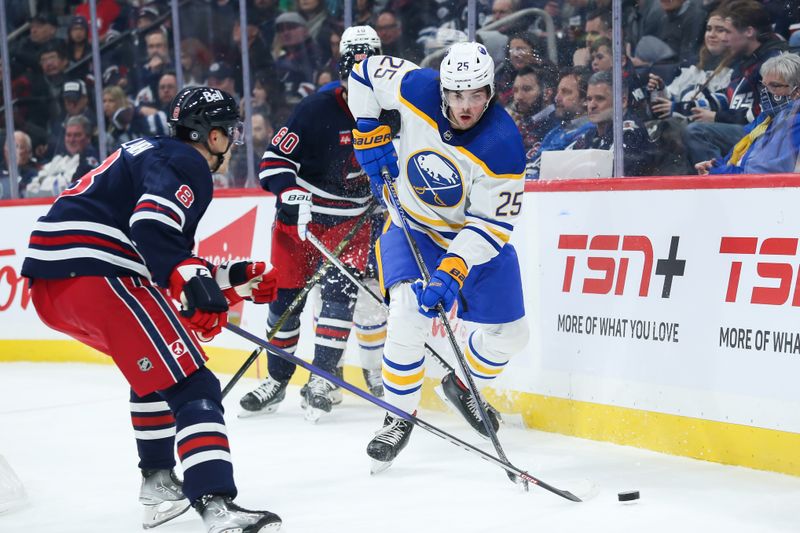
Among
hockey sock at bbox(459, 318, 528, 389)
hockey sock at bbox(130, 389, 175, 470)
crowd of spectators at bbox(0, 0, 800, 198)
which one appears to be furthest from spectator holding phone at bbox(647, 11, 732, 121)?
hockey sock at bbox(130, 389, 175, 470)

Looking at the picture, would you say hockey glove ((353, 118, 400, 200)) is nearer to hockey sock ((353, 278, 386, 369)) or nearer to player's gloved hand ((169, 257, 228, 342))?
hockey sock ((353, 278, 386, 369))

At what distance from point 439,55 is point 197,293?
8.94 ft

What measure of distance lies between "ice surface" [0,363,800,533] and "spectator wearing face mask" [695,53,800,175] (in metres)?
1.01

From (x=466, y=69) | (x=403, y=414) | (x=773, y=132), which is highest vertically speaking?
(x=466, y=69)

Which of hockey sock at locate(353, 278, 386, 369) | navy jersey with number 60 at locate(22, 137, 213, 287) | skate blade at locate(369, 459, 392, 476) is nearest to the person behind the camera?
navy jersey with number 60 at locate(22, 137, 213, 287)

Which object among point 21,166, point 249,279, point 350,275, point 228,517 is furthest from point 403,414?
point 21,166

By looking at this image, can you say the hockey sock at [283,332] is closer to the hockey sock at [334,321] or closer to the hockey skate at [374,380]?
the hockey sock at [334,321]

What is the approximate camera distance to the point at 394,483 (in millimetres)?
3150

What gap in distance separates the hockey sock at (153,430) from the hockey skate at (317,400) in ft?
4.25

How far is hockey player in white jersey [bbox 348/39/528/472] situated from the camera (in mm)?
3141

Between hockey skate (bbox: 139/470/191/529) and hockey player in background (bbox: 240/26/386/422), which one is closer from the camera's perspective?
hockey skate (bbox: 139/470/191/529)

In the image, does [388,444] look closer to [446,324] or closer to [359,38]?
[446,324]

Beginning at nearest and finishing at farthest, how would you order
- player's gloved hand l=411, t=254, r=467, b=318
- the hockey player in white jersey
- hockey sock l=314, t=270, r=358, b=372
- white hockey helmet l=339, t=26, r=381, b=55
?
player's gloved hand l=411, t=254, r=467, b=318
the hockey player in white jersey
white hockey helmet l=339, t=26, r=381, b=55
hockey sock l=314, t=270, r=358, b=372

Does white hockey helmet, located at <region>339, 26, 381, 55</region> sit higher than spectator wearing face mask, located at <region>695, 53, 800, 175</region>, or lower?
higher
